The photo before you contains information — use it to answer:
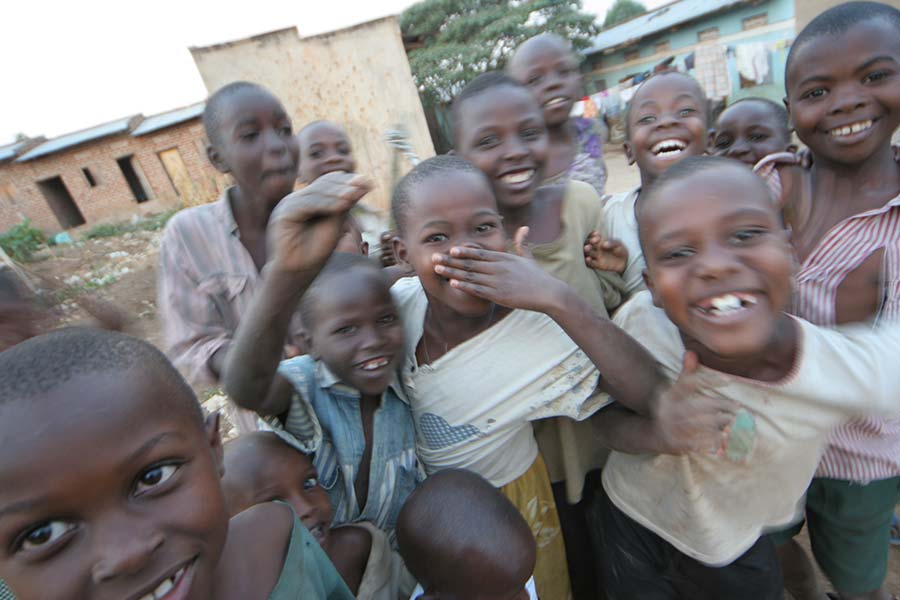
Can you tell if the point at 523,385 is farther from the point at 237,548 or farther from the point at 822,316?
the point at 822,316

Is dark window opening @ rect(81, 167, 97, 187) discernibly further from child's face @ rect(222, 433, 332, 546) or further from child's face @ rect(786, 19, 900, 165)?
child's face @ rect(786, 19, 900, 165)

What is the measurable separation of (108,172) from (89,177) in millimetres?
910

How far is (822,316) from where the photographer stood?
135cm

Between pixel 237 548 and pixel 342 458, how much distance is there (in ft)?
1.20

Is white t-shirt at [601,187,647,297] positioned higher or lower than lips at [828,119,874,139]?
lower

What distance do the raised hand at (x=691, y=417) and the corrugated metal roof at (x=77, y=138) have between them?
2031 cm

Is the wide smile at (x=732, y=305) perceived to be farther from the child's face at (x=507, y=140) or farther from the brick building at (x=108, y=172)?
the brick building at (x=108, y=172)

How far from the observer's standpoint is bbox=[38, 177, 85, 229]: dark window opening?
685 inches

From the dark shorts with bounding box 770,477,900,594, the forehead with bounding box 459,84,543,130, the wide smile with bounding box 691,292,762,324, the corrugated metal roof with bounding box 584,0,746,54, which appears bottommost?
the dark shorts with bounding box 770,477,900,594

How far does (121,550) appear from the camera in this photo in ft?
2.09

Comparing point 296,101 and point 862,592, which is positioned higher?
point 296,101

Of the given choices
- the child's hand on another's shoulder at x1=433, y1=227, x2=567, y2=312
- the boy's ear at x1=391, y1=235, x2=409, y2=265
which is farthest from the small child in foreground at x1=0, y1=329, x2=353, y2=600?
the boy's ear at x1=391, y1=235, x2=409, y2=265

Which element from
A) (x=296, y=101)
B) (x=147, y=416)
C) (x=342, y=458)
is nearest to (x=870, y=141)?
(x=342, y=458)

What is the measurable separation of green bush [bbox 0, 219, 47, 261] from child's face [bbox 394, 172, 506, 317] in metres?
16.4
